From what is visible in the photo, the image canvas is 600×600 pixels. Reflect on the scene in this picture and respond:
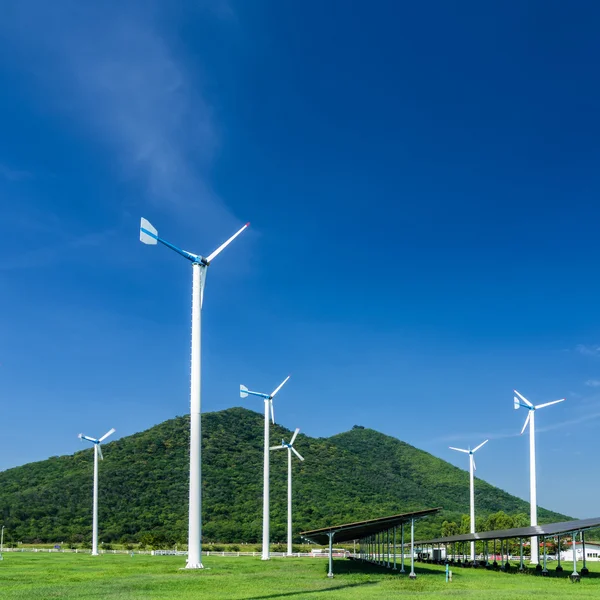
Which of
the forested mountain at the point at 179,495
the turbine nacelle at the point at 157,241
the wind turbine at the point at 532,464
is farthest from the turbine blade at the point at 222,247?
the forested mountain at the point at 179,495

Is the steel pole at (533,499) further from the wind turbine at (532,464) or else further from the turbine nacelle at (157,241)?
the turbine nacelle at (157,241)

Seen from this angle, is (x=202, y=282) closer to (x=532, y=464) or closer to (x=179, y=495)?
(x=532, y=464)

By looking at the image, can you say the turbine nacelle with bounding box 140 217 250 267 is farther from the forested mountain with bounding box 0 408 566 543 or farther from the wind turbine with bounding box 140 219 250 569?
the forested mountain with bounding box 0 408 566 543

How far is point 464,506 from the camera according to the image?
18288cm

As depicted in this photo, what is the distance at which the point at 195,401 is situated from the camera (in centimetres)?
4666

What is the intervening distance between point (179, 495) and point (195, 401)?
114 meters

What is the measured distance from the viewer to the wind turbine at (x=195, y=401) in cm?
4538

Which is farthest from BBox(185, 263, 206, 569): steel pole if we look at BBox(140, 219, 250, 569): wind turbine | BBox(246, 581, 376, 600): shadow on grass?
BBox(246, 581, 376, 600): shadow on grass

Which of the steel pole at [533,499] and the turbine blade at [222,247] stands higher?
the turbine blade at [222,247]

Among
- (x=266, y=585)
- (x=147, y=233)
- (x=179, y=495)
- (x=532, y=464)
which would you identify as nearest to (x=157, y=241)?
(x=147, y=233)

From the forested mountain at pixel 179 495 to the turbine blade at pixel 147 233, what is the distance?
266 ft

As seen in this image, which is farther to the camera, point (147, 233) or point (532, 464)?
point (532, 464)

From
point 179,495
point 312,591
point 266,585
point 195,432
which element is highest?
point 195,432

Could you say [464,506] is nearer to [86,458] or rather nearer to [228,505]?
[228,505]
